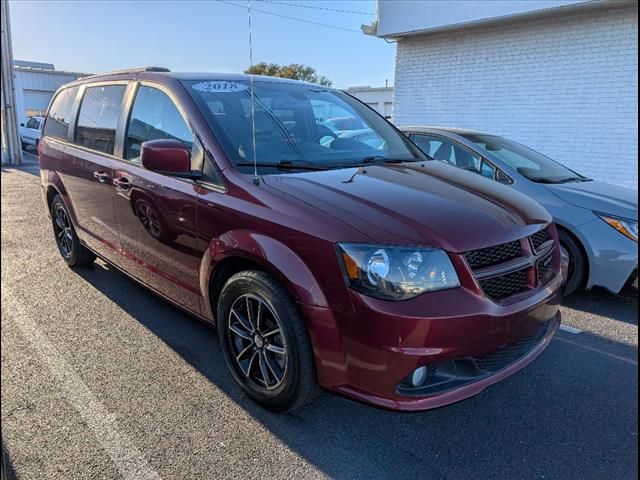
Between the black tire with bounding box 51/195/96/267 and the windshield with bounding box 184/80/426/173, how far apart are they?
2.28 meters

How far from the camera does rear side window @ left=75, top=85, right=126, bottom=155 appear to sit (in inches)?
147

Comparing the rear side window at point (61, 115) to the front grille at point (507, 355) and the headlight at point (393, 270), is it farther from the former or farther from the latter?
the front grille at point (507, 355)

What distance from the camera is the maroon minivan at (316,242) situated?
6.94ft

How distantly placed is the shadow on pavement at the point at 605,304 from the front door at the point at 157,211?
3.38 meters

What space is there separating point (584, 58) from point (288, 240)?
29.1 ft

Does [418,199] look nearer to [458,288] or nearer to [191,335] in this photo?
[458,288]

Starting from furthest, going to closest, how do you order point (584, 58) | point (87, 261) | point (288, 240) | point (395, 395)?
point (584, 58) < point (87, 261) < point (288, 240) < point (395, 395)

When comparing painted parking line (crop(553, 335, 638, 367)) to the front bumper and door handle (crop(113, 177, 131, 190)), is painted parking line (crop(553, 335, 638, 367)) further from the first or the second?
door handle (crop(113, 177, 131, 190))

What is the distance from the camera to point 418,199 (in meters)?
2.49

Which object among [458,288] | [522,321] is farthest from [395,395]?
[522,321]

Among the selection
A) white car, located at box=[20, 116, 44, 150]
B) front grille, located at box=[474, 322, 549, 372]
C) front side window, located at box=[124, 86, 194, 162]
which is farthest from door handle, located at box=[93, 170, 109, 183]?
white car, located at box=[20, 116, 44, 150]

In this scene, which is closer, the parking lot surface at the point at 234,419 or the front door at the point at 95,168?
the parking lot surface at the point at 234,419

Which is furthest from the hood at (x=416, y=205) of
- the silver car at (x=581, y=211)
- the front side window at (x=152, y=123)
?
the silver car at (x=581, y=211)

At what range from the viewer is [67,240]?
4750mm
